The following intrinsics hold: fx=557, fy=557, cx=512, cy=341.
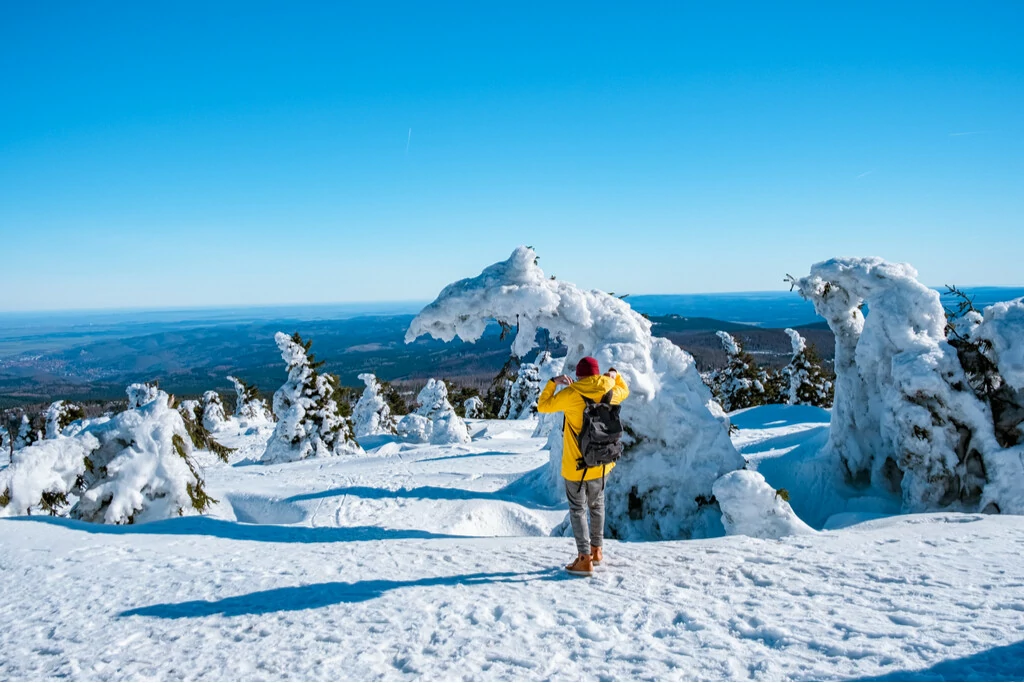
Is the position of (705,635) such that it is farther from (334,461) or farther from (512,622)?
(334,461)

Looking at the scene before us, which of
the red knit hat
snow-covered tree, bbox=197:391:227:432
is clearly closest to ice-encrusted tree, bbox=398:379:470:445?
snow-covered tree, bbox=197:391:227:432

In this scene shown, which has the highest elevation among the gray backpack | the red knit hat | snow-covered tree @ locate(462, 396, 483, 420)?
the red knit hat

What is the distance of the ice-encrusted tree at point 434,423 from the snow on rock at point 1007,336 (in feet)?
66.3

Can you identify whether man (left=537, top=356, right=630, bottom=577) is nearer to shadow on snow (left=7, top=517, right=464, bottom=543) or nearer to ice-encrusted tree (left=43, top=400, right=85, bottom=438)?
shadow on snow (left=7, top=517, right=464, bottom=543)

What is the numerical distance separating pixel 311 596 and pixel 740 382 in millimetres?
36965

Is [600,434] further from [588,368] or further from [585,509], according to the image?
[585,509]

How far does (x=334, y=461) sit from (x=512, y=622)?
51.2 ft

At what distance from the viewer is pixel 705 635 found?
14.1 ft

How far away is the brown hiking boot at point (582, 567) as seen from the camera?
226 inches

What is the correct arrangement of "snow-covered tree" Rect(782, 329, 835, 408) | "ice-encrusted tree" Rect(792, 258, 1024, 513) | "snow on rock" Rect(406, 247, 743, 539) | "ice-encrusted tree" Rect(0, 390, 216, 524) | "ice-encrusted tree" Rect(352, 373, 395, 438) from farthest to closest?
"ice-encrusted tree" Rect(352, 373, 395, 438) → "snow-covered tree" Rect(782, 329, 835, 408) → "ice-encrusted tree" Rect(0, 390, 216, 524) → "snow on rock" Rect(406, 247, 743, 539) → "ice-encrusted tree" Rect(792, 258, 1024, 513)

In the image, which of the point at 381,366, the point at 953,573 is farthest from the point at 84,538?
the point at 381,366

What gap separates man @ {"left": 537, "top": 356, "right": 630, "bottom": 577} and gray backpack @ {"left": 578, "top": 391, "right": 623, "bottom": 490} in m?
0.05

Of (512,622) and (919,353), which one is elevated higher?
(919,353)

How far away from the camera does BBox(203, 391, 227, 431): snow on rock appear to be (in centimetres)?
4625
